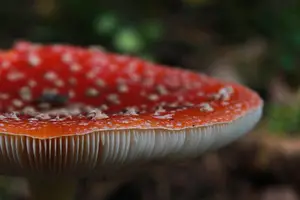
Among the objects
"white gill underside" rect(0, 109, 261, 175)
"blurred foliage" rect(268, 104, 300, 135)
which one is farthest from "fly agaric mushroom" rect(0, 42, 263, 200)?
"blurred foliage" rect(268, 104, 300, 135)

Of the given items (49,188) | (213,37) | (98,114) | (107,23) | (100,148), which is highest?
(213,37)

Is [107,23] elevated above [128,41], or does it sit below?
above

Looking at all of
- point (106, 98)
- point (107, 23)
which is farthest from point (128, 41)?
point (106, 98)

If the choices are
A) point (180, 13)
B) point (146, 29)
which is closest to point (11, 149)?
point (146, 29)

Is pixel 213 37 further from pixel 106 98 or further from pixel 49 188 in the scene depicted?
pixel 49 188

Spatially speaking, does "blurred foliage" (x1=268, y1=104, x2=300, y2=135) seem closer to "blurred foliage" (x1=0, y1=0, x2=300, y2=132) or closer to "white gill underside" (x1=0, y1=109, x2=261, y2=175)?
"blurred foliage" (x1=0, y1=0, x2=300, y2=132)

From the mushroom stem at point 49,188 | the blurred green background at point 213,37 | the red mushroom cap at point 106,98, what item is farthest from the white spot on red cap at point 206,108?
the blurred green background at point 213,37

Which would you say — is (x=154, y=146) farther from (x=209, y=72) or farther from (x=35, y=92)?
(x=209, y=72)
